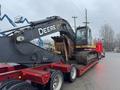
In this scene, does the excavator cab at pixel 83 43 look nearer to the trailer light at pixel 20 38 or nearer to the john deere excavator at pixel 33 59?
the john deere excavator at pixel 33 59

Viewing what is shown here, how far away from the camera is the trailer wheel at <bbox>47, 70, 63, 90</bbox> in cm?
689

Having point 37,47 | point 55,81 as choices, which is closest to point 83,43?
point 37,47

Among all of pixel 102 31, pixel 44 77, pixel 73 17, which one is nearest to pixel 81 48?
pixel 44 77

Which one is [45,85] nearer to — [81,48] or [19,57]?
[19,57]

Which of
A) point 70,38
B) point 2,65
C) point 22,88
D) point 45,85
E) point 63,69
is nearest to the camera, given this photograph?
point 22,88

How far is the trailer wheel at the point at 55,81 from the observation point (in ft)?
22.6

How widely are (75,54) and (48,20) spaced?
3564 mm

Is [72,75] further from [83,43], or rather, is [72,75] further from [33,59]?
[83,43]

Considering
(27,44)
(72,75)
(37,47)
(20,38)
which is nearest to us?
(20,38)

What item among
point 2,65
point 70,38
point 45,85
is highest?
point 70,38

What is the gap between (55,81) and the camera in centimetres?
730

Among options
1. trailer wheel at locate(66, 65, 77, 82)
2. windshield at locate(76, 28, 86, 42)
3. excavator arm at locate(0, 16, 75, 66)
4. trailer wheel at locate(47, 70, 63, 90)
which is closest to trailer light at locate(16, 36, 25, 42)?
excavator arm at locate(0, 16, 75, 66)

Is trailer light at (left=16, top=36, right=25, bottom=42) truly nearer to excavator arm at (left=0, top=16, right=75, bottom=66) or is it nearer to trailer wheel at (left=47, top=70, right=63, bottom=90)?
excavator arm at (left=0, top=16, right=75, bottom=66)

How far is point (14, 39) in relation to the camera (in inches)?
266
